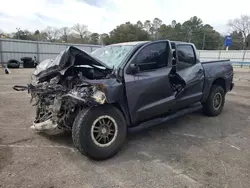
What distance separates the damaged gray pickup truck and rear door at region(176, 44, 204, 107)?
0.02 meters

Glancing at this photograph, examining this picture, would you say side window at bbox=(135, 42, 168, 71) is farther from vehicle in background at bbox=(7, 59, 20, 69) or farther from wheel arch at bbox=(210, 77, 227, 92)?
vehicle in background at bbox=(7, 59, 20, 69)

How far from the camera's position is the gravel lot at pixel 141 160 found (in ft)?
8.26

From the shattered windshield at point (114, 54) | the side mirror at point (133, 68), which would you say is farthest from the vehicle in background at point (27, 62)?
the side mirror at point (133, 68)

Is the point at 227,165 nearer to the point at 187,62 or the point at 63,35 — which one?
the point at 187,62

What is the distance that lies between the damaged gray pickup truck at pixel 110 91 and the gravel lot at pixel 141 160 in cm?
34

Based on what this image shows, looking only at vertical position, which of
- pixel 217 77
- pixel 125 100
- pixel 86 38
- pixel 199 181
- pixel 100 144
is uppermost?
pixel 86 38

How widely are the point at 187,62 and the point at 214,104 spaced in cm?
155

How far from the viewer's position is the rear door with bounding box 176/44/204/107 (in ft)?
13.7

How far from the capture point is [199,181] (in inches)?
99.7

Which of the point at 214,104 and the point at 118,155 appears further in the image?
the point at 214,104

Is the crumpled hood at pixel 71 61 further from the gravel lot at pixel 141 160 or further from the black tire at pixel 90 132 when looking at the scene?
the gravel lot at pixel 141 160

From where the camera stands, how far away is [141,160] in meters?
3.04

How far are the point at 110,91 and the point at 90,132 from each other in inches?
26.0

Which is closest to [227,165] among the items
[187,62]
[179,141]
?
[179,141]
